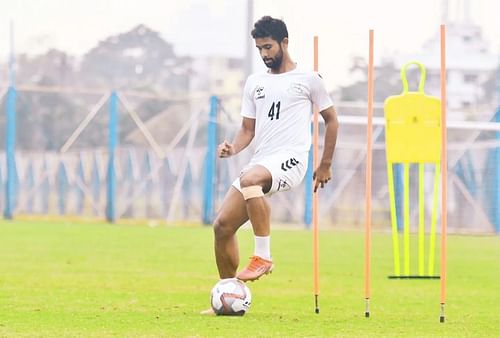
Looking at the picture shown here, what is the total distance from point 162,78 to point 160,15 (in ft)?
5.62

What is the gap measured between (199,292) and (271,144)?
2.91 metres

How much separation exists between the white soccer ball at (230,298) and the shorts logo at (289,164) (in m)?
0.88

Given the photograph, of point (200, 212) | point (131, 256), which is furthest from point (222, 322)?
point (200, 212)

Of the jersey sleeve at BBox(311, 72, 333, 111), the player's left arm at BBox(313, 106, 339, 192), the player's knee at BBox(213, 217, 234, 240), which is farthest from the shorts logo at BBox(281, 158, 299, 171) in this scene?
the player's knee at BBox(213, 217, 234, 240)

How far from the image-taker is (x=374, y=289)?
41.8ft

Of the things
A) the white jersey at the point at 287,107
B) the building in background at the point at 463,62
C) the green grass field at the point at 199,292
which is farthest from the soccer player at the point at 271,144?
the building in background at the point at 463,62

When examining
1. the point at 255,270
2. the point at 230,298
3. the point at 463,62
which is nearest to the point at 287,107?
the point at 255,270

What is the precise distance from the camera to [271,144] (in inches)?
372

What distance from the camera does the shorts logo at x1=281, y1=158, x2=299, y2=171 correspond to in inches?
368

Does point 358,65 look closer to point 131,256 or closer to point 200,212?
point 200,212

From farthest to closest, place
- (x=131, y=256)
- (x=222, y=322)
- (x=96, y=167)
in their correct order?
1. (x=96, y=167)
2. (x=131, y=256)
3. (x=222, y=322)

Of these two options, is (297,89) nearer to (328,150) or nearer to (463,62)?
(328,150)

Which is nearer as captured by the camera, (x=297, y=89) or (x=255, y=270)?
(x=255, y=270)

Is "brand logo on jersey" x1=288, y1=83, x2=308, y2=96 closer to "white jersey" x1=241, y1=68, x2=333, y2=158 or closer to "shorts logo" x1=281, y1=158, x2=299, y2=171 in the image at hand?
"white jersey" x1=241, y1=68, x2=333, y2=158
